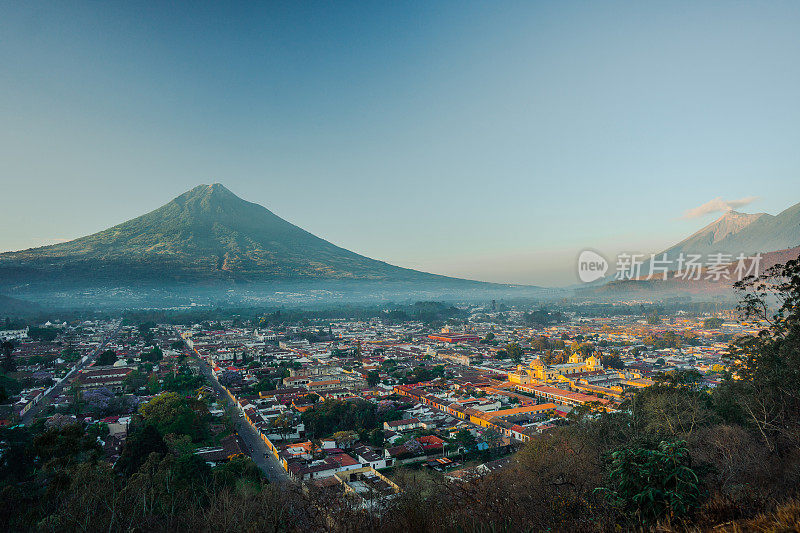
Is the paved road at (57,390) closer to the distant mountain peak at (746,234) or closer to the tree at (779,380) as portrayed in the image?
the tree at (779,380)

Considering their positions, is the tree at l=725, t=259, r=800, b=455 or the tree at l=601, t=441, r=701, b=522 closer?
the tree at l=601, t=441, r=701, b=522

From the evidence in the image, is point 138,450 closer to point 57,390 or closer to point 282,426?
point 282,426

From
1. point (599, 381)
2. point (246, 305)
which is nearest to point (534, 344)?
point (599, 381)

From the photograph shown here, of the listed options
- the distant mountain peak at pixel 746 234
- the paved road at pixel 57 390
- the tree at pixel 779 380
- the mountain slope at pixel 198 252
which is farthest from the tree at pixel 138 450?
the distant mountain peak at pixel 746 234

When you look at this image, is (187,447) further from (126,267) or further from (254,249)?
(254,249)

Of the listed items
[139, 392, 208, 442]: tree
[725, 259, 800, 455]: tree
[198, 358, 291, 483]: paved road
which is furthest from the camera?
[139, 392, 208, 442]: tree

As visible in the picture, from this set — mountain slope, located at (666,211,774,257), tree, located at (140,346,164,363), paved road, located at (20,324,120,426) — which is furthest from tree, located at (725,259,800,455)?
mountain slope, located at (666,211,774,257)

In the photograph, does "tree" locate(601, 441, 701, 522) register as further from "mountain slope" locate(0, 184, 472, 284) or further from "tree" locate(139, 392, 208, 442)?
"mountain slope" locate(0, 184, 472, 284)

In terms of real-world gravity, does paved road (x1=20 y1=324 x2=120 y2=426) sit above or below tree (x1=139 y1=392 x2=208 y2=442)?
below
